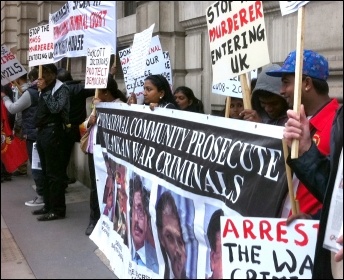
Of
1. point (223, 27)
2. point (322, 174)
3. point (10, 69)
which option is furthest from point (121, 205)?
point (10, 69)

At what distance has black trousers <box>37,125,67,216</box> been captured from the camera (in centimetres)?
630

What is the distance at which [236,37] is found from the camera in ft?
9.03

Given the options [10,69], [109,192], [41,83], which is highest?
[10,69]

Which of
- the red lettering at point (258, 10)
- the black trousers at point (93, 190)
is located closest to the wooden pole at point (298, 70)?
the red lettering at point (258, 10)

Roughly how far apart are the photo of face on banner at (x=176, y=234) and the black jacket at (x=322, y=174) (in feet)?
3.14

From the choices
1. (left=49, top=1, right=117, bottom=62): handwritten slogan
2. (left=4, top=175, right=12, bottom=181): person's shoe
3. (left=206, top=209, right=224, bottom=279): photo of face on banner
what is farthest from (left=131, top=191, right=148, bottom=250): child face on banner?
(left=4, top=175, right=12, bottom=181): person's shoe

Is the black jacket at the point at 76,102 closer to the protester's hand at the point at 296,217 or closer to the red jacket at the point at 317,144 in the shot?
the red jacket at the point at 317,144

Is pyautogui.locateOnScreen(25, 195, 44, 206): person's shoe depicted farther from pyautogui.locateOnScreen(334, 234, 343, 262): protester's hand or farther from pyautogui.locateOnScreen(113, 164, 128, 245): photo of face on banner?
pyautogui.locateOnScreen(334, 234, 343, 262): protester's hand

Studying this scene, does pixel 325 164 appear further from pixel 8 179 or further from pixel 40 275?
pixel 8 179

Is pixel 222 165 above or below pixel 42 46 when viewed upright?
below

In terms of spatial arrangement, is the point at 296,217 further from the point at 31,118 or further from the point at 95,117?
the point at 31,118

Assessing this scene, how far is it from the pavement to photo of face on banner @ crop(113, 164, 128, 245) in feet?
1.43

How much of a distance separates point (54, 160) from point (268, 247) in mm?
4401

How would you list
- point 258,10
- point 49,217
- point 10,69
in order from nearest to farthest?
point 258,10
point 49,217
point 10,69
